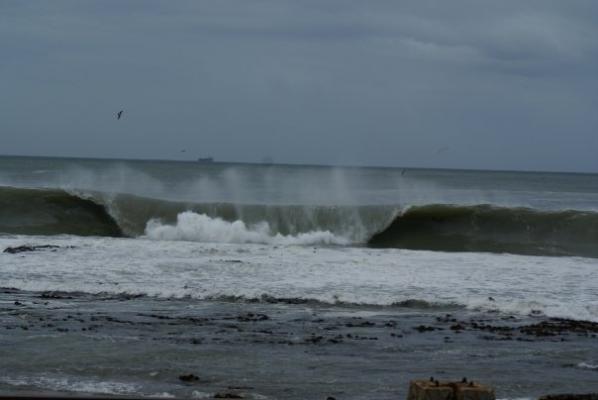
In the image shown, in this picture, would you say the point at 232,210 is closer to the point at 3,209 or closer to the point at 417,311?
the point at 3,209

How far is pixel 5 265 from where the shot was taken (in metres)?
17.5

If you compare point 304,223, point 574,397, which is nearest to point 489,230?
point 304,223

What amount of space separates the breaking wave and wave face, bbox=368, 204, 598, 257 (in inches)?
1.2

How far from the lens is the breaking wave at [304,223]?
28.2 meters

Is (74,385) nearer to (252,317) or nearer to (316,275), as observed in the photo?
(252,317)

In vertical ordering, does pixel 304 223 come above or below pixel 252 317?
above

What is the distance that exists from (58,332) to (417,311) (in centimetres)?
541

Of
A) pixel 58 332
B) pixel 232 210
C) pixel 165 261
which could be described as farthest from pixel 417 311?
pixel 232 210

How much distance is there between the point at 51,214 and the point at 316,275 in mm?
16453

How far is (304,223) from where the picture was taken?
99.0 feet

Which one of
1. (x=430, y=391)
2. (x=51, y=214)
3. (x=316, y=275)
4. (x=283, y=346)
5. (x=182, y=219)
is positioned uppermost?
(x=51, y=214)

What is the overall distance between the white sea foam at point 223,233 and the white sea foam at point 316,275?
19.5 ft

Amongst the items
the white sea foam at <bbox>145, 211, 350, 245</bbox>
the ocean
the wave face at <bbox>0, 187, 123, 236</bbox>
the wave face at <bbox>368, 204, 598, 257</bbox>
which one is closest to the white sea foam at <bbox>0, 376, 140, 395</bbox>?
the ocean

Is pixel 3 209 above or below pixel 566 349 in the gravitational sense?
above
